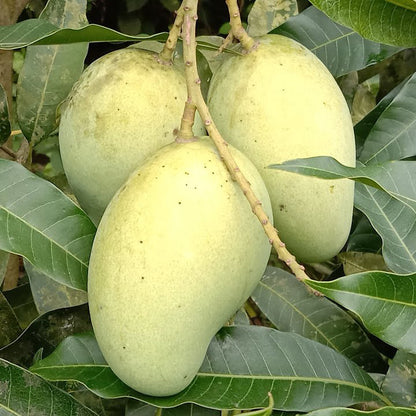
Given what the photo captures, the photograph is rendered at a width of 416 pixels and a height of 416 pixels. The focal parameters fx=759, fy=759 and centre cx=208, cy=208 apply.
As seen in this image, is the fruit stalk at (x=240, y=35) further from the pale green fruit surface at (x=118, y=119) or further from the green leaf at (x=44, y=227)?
the green leaf at (x=44, y=227)

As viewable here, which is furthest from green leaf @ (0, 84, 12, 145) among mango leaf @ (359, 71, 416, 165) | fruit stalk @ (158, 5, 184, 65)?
mango leaf @ (359, 71, 416, 165)

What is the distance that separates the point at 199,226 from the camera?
75cm

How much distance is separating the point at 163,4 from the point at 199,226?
1387 mm

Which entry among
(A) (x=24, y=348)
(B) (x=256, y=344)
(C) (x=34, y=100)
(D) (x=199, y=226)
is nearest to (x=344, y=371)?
(B) (x=256, y=344)

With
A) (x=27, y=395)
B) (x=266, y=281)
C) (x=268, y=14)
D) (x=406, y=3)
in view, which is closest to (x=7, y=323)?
(x=27, y=395)

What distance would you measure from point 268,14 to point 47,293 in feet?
1.83

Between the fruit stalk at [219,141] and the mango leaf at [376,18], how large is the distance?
15 centimetres

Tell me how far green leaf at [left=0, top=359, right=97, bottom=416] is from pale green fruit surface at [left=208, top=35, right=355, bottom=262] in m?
0.34

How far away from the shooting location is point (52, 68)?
116 cm

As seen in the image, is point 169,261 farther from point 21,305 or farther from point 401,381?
point 21,305

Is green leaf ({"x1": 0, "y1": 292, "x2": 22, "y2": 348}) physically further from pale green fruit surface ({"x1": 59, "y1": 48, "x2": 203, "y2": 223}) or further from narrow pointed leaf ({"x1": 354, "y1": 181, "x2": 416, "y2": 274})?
narrow pointed leaf ({"x1": 354, "y1": 181, "x2": 416, "y2": 274})

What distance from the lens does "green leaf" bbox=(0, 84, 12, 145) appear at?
47.5 inches

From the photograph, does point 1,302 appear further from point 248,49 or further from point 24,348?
point 248,49

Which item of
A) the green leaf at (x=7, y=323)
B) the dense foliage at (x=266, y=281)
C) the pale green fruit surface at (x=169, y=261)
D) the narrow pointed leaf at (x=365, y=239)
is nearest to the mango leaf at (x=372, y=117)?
the dense foliage at (x=266, y=281)
